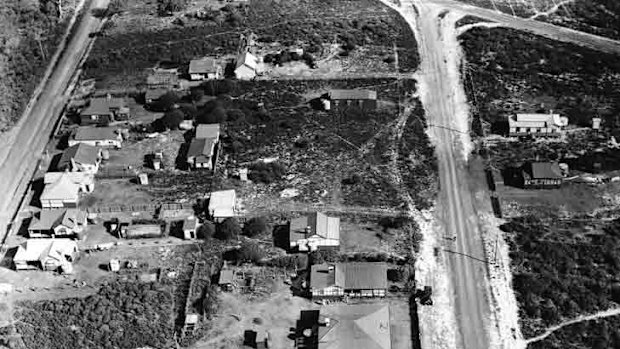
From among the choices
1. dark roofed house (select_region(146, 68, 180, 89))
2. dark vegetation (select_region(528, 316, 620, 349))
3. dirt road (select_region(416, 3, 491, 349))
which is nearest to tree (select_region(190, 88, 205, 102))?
dark roofed house (select_region(146, 68, 180, 89))

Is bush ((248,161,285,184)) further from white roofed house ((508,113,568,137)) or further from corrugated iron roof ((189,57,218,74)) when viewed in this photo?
white roofed house ((508,113,568,137))

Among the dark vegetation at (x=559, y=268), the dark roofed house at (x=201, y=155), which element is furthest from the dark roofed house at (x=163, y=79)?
the dark vegetation at (x=559, y=268)

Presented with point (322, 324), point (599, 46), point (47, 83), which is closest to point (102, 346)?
point (322, 324)

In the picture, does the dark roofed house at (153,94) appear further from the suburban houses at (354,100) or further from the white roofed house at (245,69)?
the suburban houses at (354,100)

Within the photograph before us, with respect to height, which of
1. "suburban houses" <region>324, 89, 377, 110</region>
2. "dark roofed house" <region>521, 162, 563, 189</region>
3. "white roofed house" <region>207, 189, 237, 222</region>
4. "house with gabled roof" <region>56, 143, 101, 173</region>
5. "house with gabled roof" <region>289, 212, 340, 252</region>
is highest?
"suburban houses" <region>324, 89, 377, 110</region>

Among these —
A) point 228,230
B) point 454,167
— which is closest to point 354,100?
point 454,167

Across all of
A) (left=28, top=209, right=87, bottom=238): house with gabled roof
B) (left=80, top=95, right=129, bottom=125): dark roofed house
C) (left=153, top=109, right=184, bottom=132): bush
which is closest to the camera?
(left=28, top=209, right=87, bottom=238): house with gabled roof

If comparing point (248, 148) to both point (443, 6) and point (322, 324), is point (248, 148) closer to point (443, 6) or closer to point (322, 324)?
point (322, 324)
